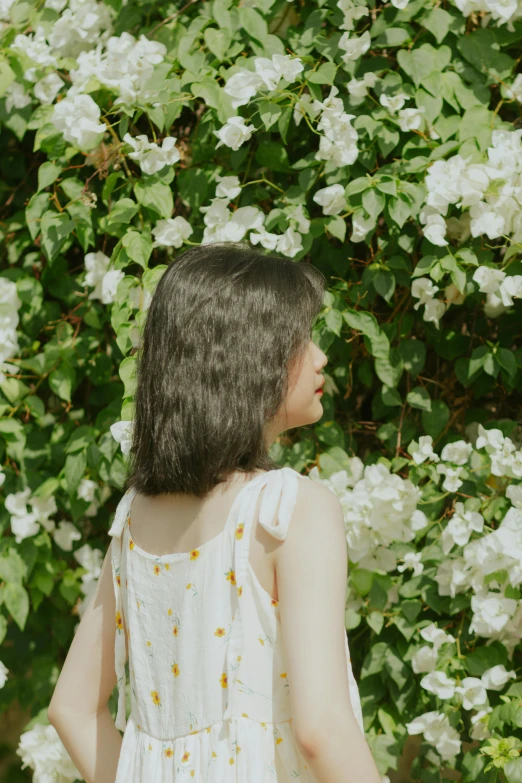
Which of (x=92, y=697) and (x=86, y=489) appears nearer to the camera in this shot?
(x=92, y=697)

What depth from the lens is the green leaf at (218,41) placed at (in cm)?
190

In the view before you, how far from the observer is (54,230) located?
6.46 feet

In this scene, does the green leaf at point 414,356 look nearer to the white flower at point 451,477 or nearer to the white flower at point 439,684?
the white flower at point 451,477

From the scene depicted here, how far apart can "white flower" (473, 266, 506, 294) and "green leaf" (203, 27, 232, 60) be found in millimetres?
722

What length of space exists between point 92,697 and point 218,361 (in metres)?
0.58

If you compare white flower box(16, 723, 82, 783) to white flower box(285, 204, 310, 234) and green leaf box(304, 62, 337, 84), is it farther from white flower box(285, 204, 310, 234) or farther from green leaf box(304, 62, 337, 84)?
green leaf box(304, 62, 337, 84)

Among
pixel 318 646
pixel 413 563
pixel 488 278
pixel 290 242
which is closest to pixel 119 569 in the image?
pixel 318 646

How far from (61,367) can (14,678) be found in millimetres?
869

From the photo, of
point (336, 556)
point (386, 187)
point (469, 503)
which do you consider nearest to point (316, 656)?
point (336, 556)

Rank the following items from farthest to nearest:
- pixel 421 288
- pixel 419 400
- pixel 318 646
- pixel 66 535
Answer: pixel 66 535 < pixel 419 400 < pixel 421 288 < pixel 318 646

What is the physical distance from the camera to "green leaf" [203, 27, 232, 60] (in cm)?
190

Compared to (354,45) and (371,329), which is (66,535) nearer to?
(371,329)

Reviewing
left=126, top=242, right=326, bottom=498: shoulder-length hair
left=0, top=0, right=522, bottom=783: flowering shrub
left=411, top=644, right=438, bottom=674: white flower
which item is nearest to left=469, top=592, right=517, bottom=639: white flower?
left=0, top=0, right=522, bottom=783: flowering shrub

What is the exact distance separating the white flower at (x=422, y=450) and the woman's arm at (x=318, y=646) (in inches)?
30.2
